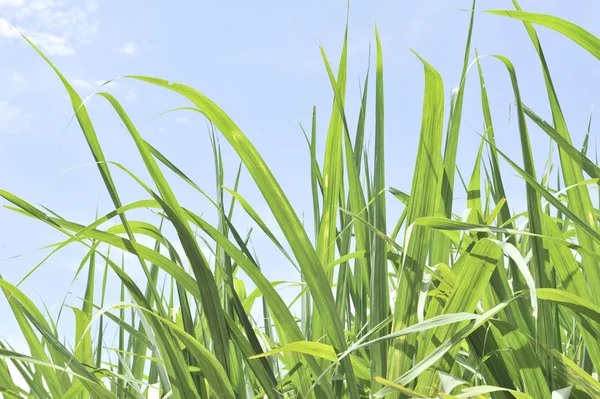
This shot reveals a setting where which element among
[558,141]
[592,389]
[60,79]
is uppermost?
[60,79]

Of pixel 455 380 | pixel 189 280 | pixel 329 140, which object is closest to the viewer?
pixel 455 380

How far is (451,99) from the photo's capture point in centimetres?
64

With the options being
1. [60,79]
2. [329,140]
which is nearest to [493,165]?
[329,140]

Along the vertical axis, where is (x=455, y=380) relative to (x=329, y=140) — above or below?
below

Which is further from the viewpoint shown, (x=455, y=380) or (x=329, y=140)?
(x=329, y=140)

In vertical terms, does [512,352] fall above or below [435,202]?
below

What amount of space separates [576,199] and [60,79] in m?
0.56

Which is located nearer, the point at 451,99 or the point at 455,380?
the point at 455,380

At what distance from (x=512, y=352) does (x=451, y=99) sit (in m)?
0.27

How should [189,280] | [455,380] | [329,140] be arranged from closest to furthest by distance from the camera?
[455,380] < [189,280] < [329,140]

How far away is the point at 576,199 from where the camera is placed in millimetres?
647

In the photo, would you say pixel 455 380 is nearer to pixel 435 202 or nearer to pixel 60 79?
pixel 435 202

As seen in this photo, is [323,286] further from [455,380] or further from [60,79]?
[60,79]

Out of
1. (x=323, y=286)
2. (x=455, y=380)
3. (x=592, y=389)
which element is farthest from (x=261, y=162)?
(x=592, y=389)
